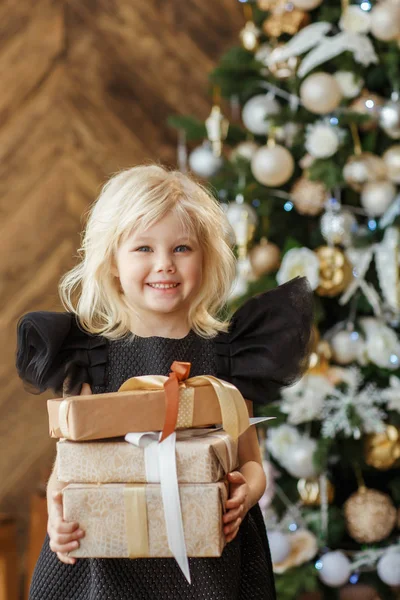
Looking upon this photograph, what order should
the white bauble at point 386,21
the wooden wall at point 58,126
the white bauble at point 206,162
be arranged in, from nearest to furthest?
the white bauble at point 386,21, the white bauble at point 206,162, the wooden wall at point 58,126

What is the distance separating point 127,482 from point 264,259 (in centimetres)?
151

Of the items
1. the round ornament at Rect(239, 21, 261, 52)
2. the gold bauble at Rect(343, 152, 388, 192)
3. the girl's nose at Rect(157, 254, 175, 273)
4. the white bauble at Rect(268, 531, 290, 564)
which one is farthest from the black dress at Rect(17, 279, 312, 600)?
the round ornament at Rect(239, 21, 261, 52)

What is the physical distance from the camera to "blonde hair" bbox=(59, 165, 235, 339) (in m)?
1.36

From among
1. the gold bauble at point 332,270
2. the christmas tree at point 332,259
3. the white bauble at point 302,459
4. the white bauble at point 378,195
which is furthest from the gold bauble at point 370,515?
the white bauble at point 378,195

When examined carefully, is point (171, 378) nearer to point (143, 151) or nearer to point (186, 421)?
point (186, 421)

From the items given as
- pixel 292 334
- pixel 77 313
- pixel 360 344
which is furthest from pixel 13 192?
pixel 292 334

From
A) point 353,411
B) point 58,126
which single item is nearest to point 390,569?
point 353,411

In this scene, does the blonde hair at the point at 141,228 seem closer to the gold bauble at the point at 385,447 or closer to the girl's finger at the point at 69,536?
the girl's finger at the point at 69,536

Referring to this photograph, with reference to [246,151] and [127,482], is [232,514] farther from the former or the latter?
[246,151]

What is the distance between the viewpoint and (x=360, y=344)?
8.09 ft

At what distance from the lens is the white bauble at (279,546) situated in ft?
7.75

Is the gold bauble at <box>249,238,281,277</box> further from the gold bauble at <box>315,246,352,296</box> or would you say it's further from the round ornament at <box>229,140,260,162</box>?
the round ornament at <box>229,140,260,162</box>

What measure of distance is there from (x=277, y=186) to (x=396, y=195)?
15.3 inches

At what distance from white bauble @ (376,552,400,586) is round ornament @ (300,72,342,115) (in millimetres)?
1310
